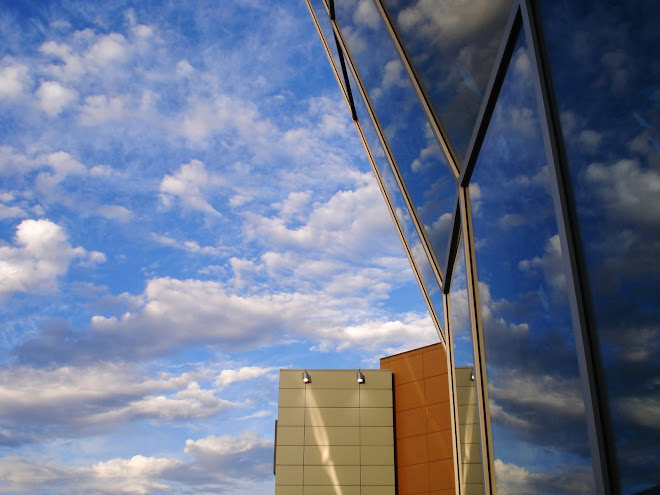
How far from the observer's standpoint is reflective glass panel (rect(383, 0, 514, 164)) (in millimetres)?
3203

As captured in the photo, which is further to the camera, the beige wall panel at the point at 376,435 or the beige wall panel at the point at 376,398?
the beige wall panel at the point at 376,398

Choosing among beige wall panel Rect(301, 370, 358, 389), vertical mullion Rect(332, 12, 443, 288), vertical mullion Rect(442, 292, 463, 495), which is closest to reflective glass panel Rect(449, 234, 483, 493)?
vertical mullion Rect(442, 292, 463, 495)

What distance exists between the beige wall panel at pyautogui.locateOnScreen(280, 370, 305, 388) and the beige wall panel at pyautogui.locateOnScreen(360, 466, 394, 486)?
3.90 metres

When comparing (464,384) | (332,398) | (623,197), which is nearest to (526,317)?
(623,197)

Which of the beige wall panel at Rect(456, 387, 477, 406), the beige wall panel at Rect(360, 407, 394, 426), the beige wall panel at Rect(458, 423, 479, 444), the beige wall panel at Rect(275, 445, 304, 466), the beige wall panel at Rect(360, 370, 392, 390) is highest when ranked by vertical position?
the beige wall panel at Rect(360, 370, 392, 390)

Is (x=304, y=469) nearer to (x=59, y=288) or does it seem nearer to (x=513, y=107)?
(x=513, y=107)

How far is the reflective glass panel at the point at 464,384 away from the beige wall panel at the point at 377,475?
16728 mm

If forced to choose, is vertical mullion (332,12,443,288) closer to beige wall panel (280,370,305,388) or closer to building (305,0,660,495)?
building (305,0,660,495)

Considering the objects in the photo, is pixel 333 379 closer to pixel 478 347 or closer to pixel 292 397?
pixel 292 397

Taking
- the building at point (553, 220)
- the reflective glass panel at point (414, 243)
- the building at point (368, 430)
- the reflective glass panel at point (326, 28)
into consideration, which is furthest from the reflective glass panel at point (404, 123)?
the building at point (368, 430)

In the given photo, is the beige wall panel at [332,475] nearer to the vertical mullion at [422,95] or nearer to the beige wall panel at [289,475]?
the beige wall panel at [289,475]

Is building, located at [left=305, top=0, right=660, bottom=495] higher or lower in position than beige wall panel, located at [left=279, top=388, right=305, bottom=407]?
lower

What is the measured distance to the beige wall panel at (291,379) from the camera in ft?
76.3

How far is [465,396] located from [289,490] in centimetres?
1829
